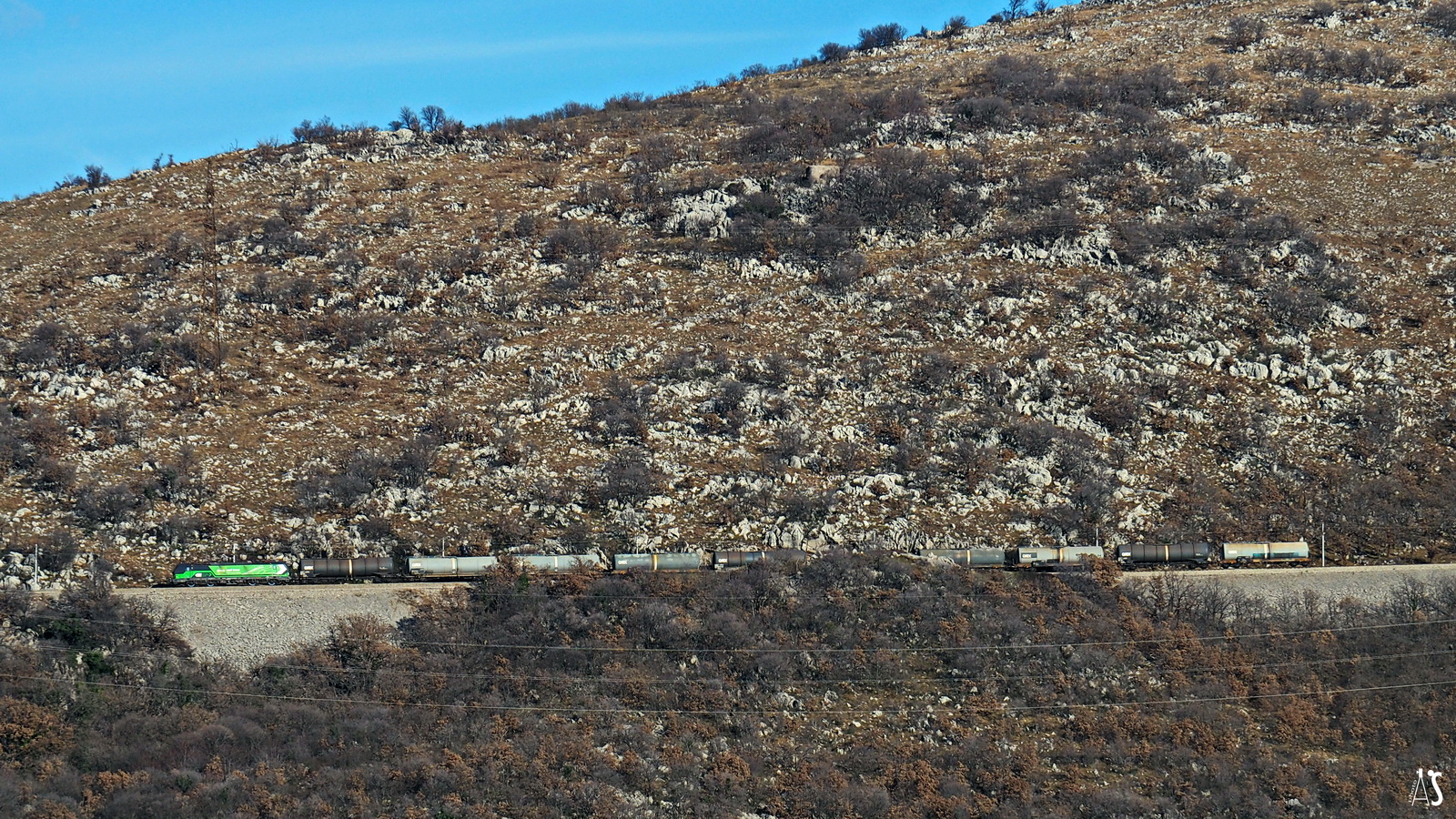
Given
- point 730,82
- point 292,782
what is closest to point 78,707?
point 292,782

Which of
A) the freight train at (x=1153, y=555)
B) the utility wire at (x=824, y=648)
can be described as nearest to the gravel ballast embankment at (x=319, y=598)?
the freight train at (x=1153, y=555)

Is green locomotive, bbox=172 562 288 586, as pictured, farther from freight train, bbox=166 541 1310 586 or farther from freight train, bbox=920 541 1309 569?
freight train, bbox=920 541 1309 569

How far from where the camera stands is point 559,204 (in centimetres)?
6919

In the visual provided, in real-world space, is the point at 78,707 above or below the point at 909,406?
below

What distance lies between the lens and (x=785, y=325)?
58.1m

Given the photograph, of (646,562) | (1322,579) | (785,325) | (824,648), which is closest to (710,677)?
(824,648)

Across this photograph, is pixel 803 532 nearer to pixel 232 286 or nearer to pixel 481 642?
pixel 481 642

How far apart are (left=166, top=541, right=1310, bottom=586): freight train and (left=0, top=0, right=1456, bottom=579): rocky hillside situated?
1471mm

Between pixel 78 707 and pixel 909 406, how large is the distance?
1270 inches

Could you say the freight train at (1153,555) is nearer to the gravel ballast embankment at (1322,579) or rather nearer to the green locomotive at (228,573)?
the gravel ballast embankment at (1322,579)

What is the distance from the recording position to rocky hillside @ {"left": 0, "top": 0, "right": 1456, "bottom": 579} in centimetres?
4588

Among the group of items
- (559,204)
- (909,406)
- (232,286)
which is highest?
(559,204)

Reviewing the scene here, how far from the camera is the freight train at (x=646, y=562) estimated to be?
41.9 meters

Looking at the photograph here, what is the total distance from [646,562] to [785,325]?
1900 centimetres
